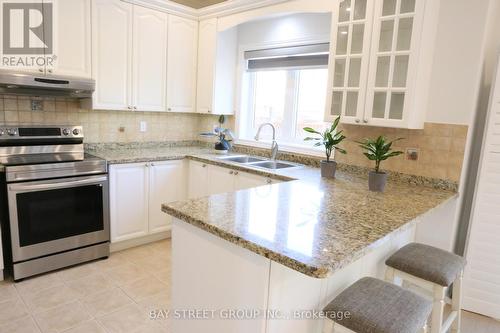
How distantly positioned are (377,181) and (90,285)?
221 cm

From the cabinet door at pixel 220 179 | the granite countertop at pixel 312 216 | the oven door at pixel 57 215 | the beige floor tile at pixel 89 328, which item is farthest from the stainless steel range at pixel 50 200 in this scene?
the granite countertop at pixel 312 216

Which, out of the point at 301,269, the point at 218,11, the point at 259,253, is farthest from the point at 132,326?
the point at 218,11

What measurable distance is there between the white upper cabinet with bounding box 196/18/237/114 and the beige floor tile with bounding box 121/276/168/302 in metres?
1.91

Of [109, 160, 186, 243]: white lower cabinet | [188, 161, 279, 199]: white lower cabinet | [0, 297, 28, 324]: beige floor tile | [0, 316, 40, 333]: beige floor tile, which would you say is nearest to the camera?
[0, 316, 40, 333]: beige floor tile

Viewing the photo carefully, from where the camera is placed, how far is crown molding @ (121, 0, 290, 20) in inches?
124

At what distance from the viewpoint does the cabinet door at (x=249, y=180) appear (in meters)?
2.75

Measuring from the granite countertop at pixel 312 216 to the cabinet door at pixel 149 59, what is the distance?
1859mm

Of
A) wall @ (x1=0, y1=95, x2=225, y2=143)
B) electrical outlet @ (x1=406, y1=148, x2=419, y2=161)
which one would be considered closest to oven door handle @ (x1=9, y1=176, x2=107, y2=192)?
wall @ (x1=0, y1=95, x2=225, y2=143)

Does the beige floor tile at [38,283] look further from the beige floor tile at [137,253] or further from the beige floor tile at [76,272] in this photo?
the beige floor tile at [137,253]

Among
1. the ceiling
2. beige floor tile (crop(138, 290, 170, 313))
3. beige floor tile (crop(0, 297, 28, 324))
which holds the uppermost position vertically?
the ceiling

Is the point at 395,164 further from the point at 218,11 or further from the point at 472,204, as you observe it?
the point at 218,11

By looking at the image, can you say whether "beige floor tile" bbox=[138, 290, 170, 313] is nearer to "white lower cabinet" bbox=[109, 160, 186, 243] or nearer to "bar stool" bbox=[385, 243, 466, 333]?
"white lower cabinet" bbox=[109, 160, 186, 243]

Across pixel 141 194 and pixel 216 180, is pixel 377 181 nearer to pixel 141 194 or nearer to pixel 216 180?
pixel 216 180

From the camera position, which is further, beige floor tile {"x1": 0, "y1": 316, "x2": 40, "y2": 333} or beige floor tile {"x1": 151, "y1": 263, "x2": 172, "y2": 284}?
beige floor tile {"x1": 151, "y1": 263, "x2": 172, "y2": 284}
